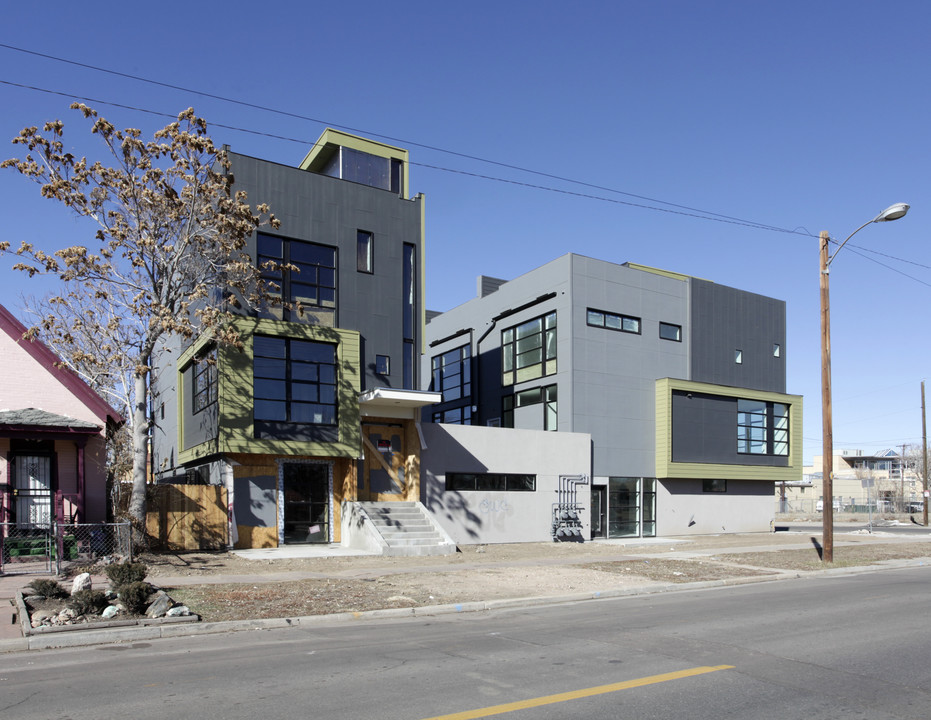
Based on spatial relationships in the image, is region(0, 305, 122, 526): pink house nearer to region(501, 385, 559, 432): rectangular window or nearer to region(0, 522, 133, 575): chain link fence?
region(0, 522, 133, 575): chain link fence

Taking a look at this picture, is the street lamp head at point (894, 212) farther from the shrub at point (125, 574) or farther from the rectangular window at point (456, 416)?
the rectangular window at point (456, 416)

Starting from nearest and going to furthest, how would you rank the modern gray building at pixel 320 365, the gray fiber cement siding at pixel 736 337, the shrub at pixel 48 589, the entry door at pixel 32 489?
the shrub at pixel 48 589, the entry door at pixel 32 489, the modern gray building at pixel 320 365, the gray fiber cement siding at pixel 736 337

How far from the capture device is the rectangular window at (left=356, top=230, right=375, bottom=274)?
25.0 meters

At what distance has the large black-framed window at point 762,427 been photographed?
35094 mm

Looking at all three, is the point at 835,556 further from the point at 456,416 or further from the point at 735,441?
the point at 456,416

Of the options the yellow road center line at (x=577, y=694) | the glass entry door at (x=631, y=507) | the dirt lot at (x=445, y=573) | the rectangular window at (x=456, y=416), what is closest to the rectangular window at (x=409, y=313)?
the dirt lot at (x=445, y=573)

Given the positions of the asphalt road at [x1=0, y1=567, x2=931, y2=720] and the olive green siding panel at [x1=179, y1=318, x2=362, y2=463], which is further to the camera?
the olive green siding panel at [x1=179, y1=318, x2=362, y2=463]

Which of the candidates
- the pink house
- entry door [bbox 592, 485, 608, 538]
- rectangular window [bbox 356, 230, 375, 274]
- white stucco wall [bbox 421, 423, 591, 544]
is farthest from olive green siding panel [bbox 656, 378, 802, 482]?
the pink house

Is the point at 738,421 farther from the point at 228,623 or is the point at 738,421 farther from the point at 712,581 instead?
the point at 228,623

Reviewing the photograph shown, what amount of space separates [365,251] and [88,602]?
1583 cm

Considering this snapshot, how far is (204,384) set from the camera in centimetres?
2430

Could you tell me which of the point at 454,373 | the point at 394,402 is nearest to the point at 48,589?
the point at 394,402

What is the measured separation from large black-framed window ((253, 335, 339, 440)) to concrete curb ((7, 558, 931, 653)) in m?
10.7

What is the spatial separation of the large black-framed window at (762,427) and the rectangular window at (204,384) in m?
22.8
